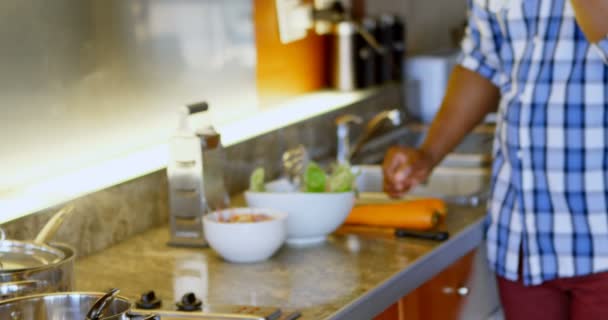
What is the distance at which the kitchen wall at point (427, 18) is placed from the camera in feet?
11.9

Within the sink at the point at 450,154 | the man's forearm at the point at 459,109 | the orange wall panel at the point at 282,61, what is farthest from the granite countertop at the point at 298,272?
the orange wall panel at the point at 282,61

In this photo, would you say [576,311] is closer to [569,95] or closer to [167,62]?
[569,95]

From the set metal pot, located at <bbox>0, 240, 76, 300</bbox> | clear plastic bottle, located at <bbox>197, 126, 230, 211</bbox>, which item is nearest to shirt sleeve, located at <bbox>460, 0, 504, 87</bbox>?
clear plastic bottle, located at <bbox>197, 126, 230, 211</bbox>

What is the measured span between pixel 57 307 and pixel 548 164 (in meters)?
1.07

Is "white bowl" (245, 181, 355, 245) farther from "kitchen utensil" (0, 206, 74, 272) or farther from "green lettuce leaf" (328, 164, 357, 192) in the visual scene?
"kitchen utensil" (0, 206, 74, 272)

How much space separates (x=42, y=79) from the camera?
6.64ft

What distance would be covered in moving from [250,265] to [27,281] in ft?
1.95

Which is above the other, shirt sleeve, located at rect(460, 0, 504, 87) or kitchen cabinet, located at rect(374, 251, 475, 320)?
shirt sleeve, located at rect(460, 0, 504, 87)

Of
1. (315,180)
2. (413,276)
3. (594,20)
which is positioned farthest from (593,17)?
(315,180)

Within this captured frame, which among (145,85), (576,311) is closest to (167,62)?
(145,85)

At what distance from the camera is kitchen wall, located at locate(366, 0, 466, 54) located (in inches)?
143

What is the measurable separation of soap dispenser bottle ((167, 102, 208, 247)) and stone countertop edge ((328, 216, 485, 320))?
437 mm

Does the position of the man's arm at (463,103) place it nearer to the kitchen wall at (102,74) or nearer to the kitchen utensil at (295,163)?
the kitchen utensil at (295,163)

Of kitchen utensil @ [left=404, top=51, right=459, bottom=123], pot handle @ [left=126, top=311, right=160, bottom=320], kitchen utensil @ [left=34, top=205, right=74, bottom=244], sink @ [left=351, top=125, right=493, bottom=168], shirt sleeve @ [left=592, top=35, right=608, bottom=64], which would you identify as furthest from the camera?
kitchen utensil @ [left=404, top=51, right=459, bottom=123]
